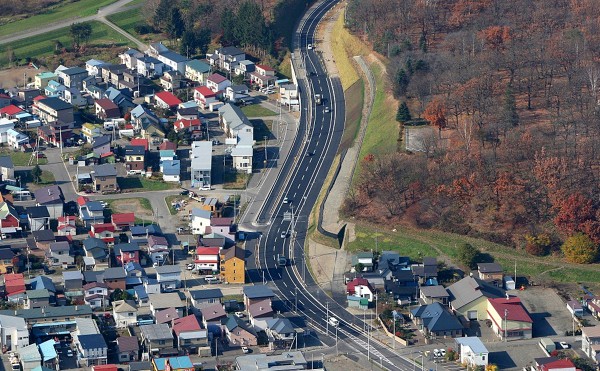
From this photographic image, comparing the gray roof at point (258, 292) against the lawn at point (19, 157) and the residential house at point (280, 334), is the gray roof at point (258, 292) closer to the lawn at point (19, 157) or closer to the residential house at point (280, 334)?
the residential house at point (280, 334)

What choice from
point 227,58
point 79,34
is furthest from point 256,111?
point 79,34

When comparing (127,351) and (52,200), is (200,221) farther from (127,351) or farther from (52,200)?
(127,351)

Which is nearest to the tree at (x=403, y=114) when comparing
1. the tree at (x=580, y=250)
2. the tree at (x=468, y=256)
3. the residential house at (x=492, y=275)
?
the tree at (x=468, y=256)

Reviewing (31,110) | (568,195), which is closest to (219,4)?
(31,110)

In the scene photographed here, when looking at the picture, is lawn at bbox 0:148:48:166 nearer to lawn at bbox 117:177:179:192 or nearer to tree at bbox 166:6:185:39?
lawn at bbox 117:177:179:192

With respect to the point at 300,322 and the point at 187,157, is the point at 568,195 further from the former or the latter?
the point at 187,157

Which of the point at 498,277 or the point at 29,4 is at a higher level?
the point at 29,4

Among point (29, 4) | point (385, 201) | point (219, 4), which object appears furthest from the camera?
point (29, 4)
